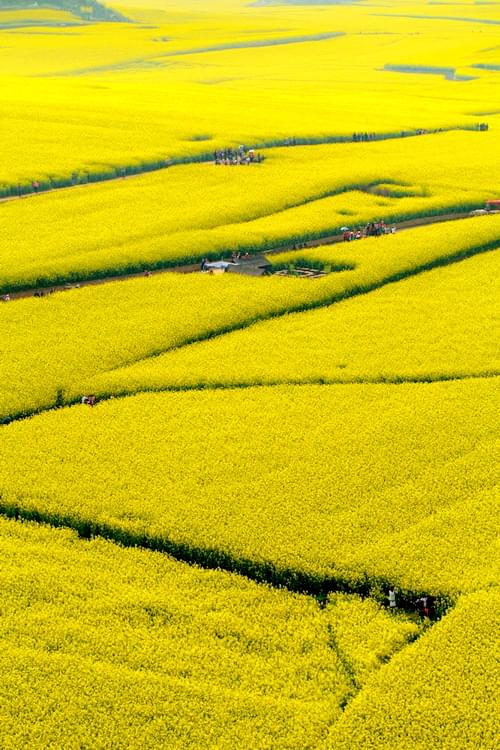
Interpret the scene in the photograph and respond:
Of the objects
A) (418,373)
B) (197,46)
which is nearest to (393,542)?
(418,373)

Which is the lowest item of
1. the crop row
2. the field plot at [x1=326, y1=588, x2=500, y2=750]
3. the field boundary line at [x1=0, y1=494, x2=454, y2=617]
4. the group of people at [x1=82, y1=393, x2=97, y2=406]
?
the group of people at [x1=82, y1=393, x2=97, y2=406]

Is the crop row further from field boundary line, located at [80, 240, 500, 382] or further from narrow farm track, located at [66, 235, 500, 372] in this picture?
narrow farm track, located at [66, 235, 500, 372]

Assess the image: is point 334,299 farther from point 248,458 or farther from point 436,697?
point 436,697

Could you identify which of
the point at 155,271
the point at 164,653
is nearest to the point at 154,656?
the point at 164,653

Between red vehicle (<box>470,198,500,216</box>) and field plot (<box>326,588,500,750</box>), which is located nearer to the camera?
field plot (<box>326,588,500,750</box>)

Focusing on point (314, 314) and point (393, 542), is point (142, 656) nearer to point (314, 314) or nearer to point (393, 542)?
point (393, 542)

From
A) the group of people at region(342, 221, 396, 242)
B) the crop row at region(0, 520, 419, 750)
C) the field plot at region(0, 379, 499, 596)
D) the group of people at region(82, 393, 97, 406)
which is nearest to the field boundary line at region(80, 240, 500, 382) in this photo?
the group of people at region(82, 393, 97, 406)

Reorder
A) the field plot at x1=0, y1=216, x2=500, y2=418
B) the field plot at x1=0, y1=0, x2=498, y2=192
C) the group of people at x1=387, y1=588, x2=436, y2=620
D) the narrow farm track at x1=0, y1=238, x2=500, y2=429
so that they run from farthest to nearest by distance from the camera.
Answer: the field plot at x1=0, y1=0, x2=498, y2=192
the field plot at x1=0, y1=216, x2=500, y2=418
the narrow farm track at x1=0, y1=238, x2=500, y2=429
the group of people at x1=387, y1=588, x2=436, y2=620
